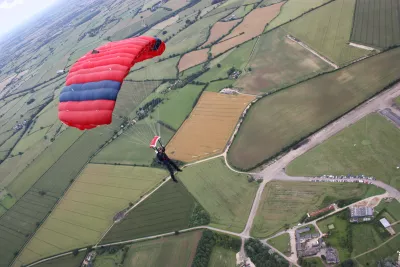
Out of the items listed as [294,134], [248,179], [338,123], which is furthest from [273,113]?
[248,179]

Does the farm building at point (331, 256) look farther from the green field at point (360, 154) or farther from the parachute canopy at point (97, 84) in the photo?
the parachute canopy at point (97, 84)

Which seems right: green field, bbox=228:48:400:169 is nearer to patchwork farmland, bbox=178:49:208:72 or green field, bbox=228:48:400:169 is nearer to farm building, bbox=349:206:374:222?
farm building, bbox=349:206:374:222

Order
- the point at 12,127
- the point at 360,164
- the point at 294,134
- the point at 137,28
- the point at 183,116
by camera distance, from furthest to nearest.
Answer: the point at 137,28 → the point at 12,127 → the point at 183,116 → the point at 294,134 → the point at 360,164

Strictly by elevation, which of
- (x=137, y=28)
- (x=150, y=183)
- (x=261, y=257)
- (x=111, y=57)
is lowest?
(x=261, y=257)

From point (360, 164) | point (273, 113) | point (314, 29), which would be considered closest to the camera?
point (360, 164)

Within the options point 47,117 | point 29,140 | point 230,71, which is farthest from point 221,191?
point 47,117

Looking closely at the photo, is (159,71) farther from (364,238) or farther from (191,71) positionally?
(364,238)

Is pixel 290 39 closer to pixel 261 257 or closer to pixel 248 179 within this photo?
pixel 248 179
